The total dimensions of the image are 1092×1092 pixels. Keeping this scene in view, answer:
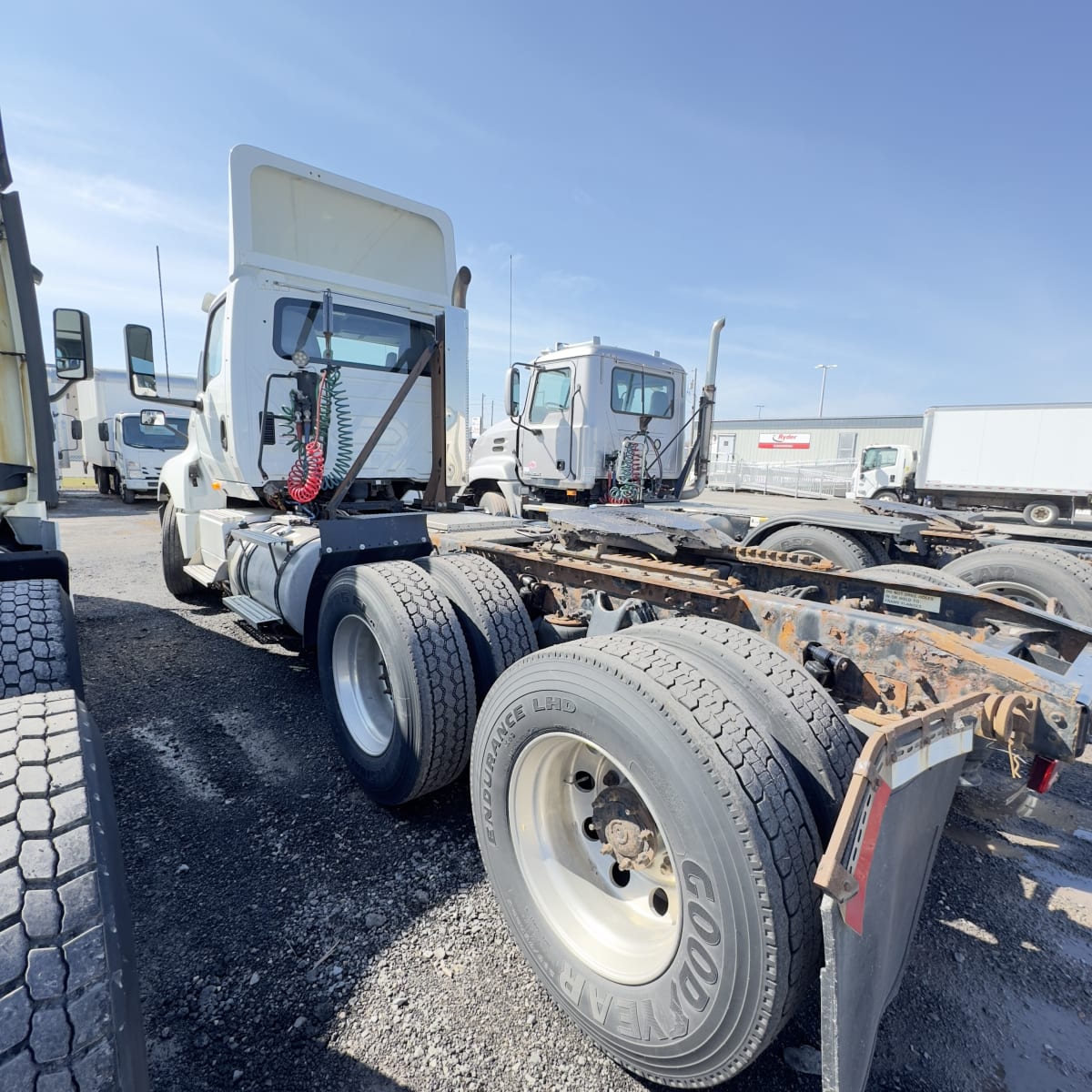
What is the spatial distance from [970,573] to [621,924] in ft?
13.0

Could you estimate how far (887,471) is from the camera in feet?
79.3

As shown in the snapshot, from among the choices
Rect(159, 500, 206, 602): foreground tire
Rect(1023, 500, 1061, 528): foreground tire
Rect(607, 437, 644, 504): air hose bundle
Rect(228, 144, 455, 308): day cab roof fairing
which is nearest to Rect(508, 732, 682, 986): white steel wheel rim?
Rect(228, 144, 455, 308): day cab roof fairing

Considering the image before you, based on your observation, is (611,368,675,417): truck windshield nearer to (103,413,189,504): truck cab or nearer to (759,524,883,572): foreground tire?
(759,524,883,572): foreground tire

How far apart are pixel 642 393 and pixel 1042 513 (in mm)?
17377

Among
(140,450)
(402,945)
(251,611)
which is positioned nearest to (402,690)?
(402,945)

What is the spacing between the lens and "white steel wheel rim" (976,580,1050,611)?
14.0ft

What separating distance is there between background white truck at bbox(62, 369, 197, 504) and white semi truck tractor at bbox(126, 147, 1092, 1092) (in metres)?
13.4

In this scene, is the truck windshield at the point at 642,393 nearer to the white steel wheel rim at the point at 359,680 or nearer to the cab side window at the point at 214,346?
the cab side window at the point at 214,346

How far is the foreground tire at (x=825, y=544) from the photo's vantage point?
4.81m

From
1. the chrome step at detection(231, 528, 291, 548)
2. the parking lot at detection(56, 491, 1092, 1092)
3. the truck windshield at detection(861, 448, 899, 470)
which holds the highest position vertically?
the truck windshield at detection(861, 448, 899, 470)

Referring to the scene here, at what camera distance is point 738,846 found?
150 cm

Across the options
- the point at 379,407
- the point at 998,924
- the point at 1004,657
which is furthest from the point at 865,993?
the point at 379,407

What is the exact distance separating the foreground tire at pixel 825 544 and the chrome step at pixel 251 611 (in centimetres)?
364

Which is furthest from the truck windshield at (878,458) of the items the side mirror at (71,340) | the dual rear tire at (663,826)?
the side mirror at (71,340)
